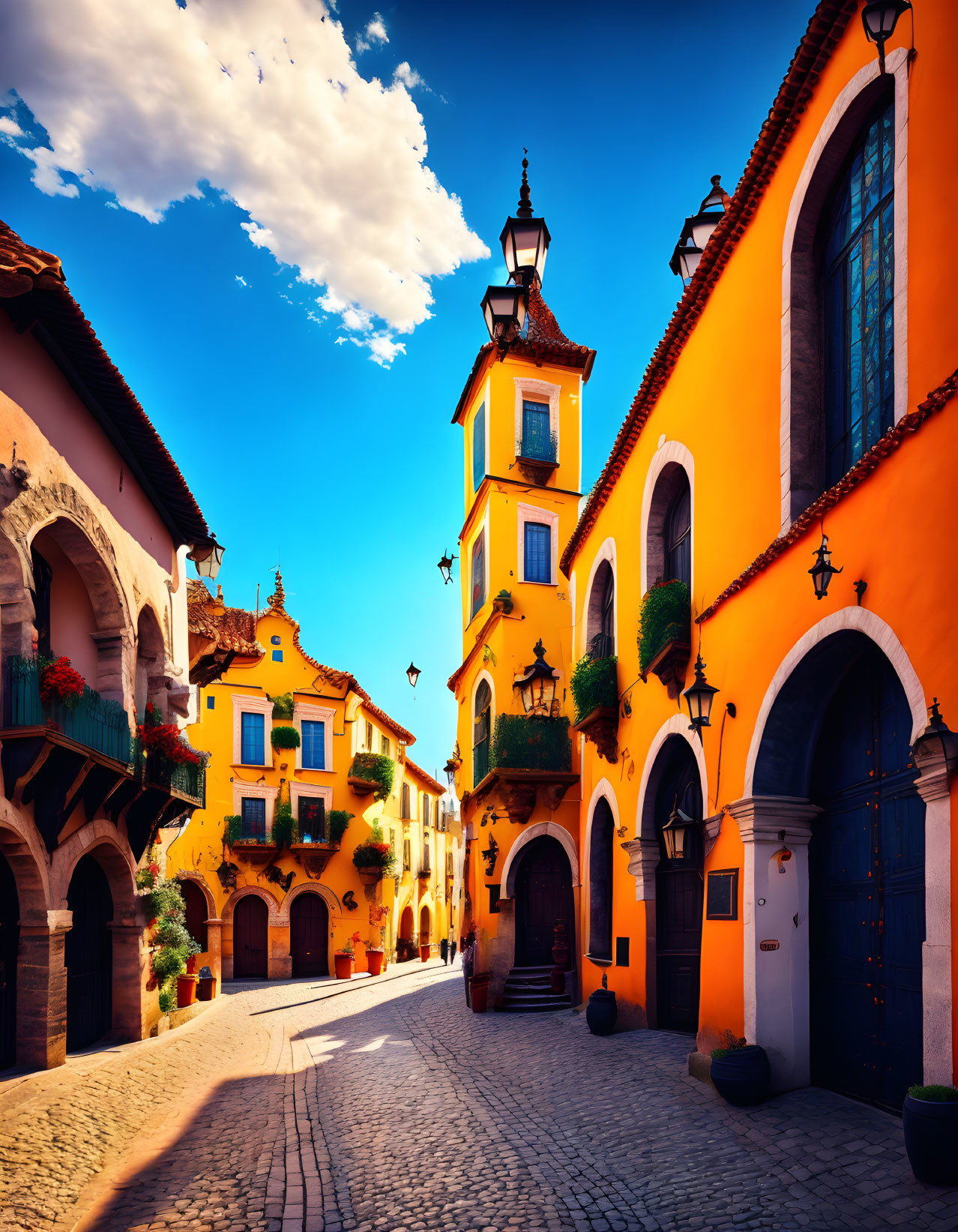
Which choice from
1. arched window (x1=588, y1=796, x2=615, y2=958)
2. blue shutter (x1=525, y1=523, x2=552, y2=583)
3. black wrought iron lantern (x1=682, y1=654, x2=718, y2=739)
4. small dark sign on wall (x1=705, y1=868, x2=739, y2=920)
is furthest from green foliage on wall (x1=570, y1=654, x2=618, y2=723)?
blue shutter (x1=525, y1=523, x2=552, y2=583)

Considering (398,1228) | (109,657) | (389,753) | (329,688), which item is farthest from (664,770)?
(389,753)

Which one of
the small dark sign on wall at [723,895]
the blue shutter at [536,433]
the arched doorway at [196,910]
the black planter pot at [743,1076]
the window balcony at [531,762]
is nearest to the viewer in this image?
the black planter pot at [743,1076]

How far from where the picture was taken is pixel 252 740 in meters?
29.4

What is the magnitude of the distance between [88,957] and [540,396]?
15159 millimetres

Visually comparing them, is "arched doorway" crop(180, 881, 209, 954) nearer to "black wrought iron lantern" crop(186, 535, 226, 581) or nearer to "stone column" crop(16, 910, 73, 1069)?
"black wrought iron lantern" crop(186, 535, 226, 581)

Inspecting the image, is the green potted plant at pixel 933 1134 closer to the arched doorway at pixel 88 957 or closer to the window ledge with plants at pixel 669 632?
the window ledge with plants at pixel 669 632

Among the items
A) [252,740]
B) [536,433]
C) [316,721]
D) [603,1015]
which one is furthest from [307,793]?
[603,1015]

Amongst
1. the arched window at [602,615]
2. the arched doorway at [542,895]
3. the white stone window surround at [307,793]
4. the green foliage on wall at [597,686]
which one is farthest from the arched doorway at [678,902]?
the white stone window surround at [307,793]

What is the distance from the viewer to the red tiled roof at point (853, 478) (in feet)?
18.7

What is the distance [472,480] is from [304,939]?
16.0 m

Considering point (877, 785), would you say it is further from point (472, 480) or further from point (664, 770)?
point (472, 480)

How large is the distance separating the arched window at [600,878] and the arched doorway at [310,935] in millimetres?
16113

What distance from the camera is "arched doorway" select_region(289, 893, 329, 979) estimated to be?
2898 centimetres

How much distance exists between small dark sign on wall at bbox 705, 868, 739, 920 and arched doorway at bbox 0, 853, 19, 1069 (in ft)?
25.8
